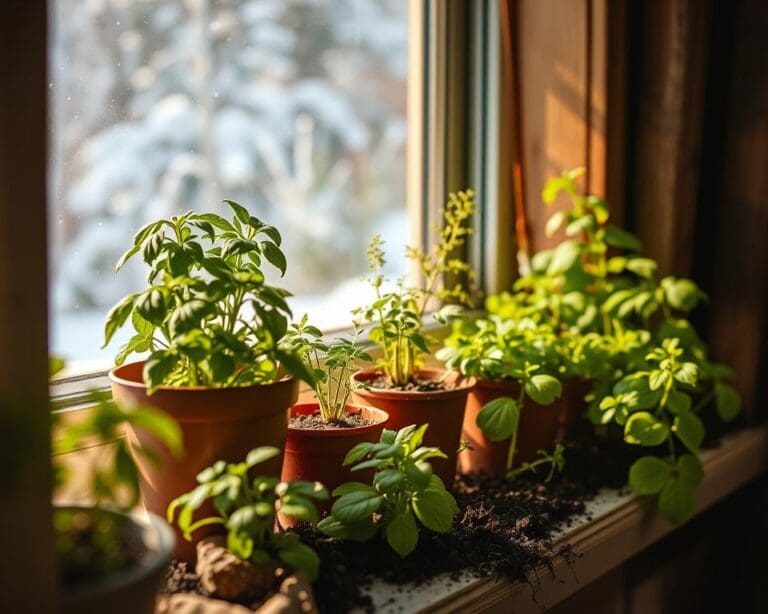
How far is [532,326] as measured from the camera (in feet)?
5.05

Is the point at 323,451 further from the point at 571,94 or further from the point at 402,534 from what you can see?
the point at 571,94

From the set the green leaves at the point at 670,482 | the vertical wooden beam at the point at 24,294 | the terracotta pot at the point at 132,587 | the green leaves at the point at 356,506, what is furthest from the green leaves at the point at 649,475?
the vertical wooden beam at the point at 24,294

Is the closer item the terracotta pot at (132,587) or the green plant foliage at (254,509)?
the terracotta pot at (132,587)

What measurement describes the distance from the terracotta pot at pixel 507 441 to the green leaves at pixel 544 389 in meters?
0.10

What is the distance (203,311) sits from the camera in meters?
0.96

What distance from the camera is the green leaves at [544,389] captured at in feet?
4.42

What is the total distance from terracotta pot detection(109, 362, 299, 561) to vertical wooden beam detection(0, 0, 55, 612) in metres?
0.27

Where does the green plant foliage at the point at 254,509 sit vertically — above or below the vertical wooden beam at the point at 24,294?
below

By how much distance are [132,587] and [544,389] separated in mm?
797

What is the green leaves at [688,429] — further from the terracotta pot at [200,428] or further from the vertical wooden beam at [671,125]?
the terracotta pot at [200,428]

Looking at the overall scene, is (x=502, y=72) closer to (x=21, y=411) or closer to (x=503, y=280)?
(x=503, y=280)

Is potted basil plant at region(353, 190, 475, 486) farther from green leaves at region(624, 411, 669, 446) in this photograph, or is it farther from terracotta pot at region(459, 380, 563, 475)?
green leaves at region(624, 411, 669, 446)

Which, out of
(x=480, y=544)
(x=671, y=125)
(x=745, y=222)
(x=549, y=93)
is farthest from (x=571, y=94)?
(x=480, y=544)

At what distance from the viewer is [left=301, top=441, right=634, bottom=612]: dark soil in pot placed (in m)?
1.07
